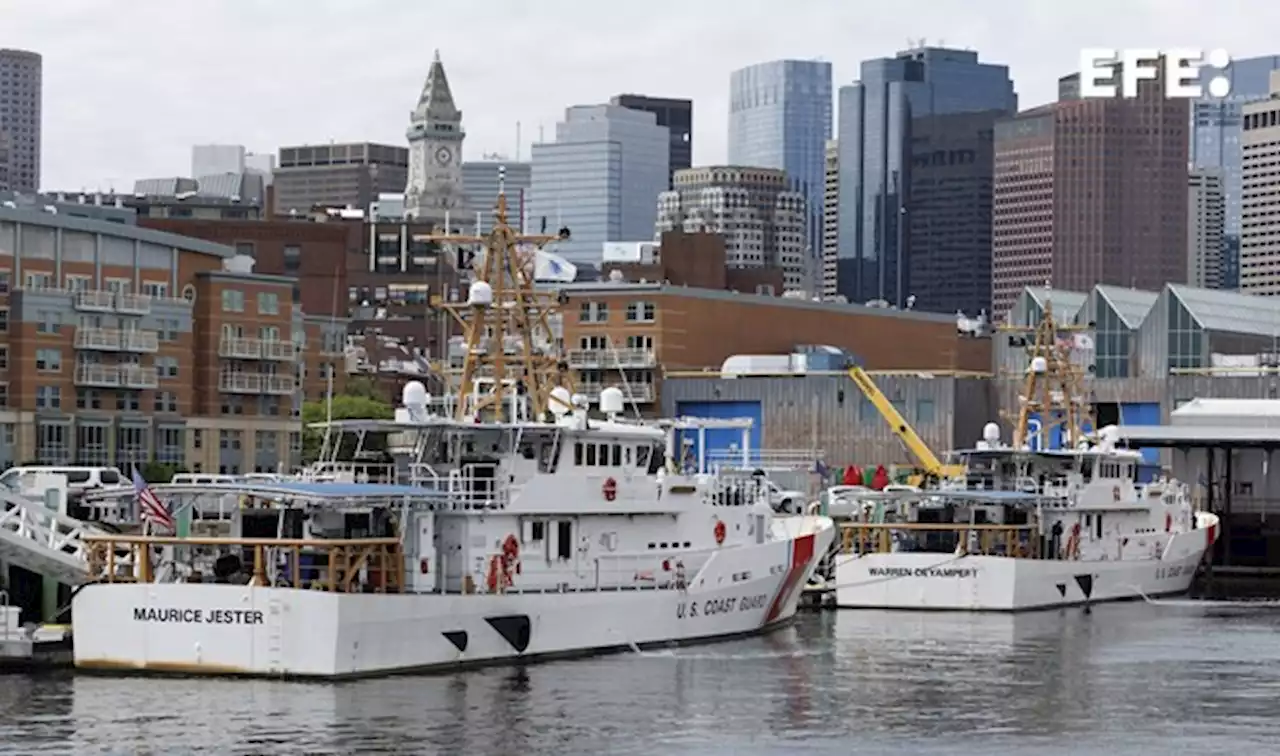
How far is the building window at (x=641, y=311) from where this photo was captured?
159m

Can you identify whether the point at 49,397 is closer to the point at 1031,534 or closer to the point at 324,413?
the point at 324,413

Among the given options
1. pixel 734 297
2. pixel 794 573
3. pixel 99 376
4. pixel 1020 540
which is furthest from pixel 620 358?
pixel 794 573

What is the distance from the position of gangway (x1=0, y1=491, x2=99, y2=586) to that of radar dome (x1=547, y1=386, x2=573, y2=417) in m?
12.5

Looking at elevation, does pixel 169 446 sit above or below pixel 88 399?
below

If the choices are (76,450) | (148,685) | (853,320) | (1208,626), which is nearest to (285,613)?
(148,685)

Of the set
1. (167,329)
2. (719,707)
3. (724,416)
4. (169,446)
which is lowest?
(719,707)

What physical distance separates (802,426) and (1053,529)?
2062 inches

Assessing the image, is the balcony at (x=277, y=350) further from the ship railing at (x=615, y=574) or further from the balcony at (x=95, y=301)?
the ship railing at (x=615, y=574)

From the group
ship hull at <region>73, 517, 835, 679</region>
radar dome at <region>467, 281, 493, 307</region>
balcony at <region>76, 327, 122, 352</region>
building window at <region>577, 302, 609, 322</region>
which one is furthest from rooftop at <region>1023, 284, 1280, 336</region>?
ship hull at <region>73, 517, 835, 679</region>

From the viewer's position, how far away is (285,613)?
61938 mm

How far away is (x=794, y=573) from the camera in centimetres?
8162

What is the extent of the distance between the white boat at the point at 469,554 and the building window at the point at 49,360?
Answer: 58890 mm

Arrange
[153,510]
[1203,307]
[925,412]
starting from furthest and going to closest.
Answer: [1203,307] → [925,412] → [153,510]

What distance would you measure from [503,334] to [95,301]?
2610 inches
